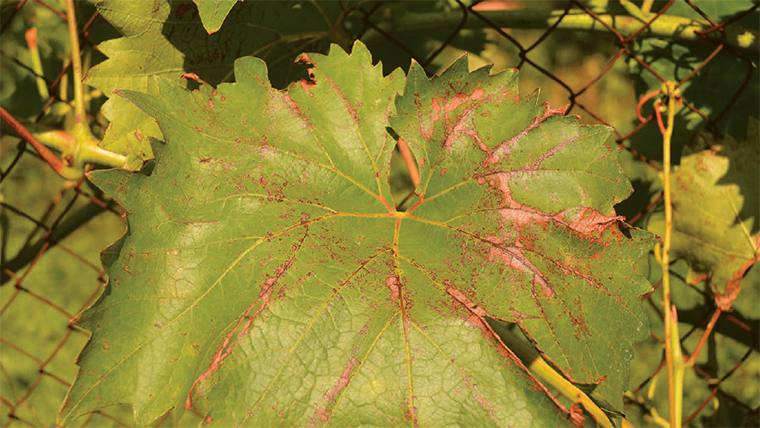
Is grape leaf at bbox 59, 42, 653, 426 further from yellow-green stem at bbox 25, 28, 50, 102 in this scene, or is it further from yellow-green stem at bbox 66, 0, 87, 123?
yellow-green stem at bbox 25, 28, 50, 102

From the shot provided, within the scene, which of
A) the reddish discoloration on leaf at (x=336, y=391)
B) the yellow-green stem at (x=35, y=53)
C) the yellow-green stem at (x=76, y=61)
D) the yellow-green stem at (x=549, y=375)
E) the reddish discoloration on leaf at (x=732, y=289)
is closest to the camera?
the reddish discoloration on leaf at (x=336, y=391)

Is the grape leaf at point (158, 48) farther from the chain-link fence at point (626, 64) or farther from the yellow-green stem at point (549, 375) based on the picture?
the yellow-green stem at point (549, 375)

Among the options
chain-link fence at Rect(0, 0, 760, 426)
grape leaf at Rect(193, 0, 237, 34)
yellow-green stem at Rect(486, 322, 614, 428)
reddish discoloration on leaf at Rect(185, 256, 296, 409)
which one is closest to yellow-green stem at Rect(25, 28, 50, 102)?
chain-link fence at Rect(0, 0, 760, 426)

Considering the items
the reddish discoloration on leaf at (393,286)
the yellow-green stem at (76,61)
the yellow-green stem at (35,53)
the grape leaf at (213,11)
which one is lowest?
the yellow-green stem at (35,53)

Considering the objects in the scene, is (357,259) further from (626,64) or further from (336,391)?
(626,64)

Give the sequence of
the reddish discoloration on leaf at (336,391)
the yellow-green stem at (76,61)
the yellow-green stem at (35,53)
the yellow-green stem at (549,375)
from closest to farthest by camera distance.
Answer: the reddish discoloration on leaf at (336,391), the yellow-green stem at (549,375), the yellow-green stem at (76,61), the yellow-green stem at (35,53)

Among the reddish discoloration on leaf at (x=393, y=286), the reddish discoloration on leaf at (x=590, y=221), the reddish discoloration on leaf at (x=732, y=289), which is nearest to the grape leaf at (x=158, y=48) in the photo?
the reddish discoloration on leaf at (x=393, y=286)

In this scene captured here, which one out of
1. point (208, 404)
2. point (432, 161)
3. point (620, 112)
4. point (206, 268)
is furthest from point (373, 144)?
point (620, 112)
